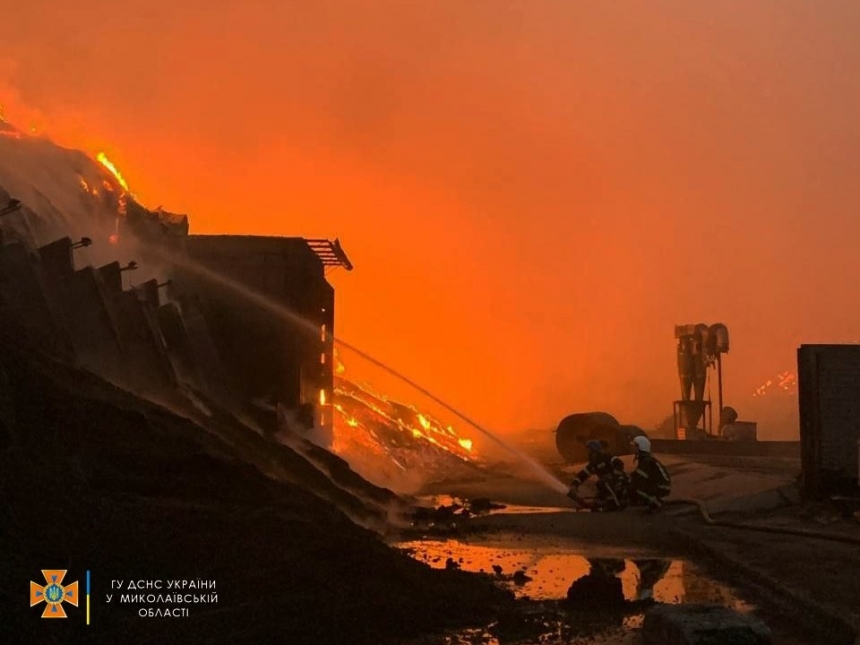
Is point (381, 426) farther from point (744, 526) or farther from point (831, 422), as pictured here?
point (744, 526)

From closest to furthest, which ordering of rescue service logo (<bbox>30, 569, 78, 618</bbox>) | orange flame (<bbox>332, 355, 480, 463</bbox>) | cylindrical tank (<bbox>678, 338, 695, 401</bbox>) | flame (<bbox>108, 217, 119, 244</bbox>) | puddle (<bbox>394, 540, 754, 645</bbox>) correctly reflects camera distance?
rescue service logo (<bbox>30, 569, 78, 618</bbox>) < puddle (<bbox>394, 540, 754, 645</bbox>) < flame (<bbox>108, 217, 119, 244</bbox>) < orange flame (<bbox>332, 355, 480, 463</bbox>) < cylindrical tank (<bbox>678, 338, 695, 401</bbox>)

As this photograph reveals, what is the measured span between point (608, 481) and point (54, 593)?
11.9 m

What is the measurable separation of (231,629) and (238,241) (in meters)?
19.4

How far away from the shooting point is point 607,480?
54.5ft

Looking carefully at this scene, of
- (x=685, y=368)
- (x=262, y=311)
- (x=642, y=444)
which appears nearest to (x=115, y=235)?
(x=262, y=311)

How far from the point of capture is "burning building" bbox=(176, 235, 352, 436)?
80.1 feet

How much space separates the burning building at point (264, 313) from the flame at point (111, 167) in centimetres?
252

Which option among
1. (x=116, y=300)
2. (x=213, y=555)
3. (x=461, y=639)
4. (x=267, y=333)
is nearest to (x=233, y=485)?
(x=213, y=555)

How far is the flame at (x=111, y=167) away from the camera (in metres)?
25.1

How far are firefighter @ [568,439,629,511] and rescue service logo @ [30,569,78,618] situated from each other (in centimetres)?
1151

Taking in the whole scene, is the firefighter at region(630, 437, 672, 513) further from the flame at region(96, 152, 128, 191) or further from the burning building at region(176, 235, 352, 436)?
the flame at region(96, 152, 128, 191)

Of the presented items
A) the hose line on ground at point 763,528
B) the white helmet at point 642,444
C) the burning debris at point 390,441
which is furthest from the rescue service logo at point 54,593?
the burning debris at point 390,441

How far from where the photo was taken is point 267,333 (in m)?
24.6

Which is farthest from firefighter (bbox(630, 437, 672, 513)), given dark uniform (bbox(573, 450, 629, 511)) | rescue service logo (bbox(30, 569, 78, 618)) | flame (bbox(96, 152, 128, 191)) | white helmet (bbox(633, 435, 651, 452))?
flame (bbox(96, 152, 128, 191))
